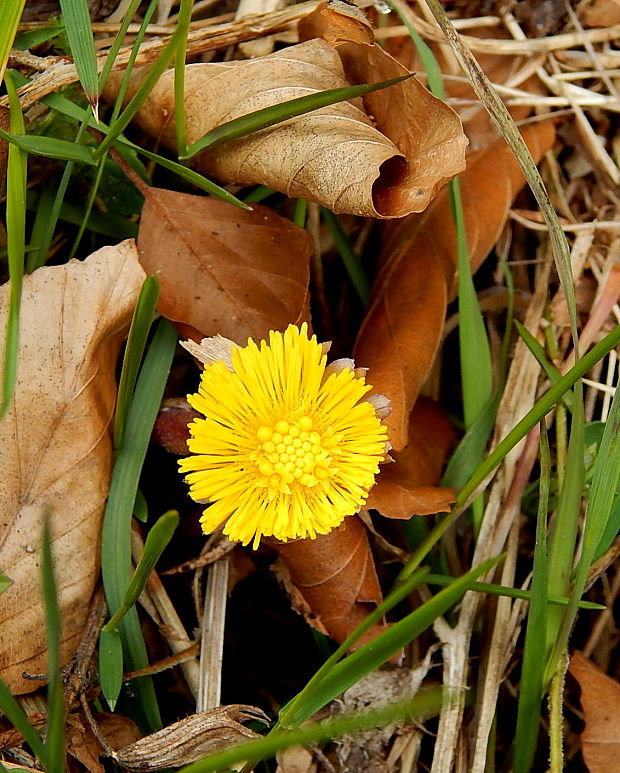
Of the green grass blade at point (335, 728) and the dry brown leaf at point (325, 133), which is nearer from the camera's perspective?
the green grass blade at point (335, 728)

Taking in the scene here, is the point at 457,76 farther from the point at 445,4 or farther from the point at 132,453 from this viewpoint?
the point at 132,453

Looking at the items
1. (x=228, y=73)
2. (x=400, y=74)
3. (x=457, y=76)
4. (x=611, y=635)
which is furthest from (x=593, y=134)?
(x=611, y=635)

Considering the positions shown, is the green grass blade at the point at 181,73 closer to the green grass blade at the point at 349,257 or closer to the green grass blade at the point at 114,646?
the green grass blade at the point at 349,257

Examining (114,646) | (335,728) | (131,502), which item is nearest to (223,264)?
(131,502)

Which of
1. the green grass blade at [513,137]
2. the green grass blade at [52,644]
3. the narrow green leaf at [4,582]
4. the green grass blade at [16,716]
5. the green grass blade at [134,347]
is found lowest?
the green grass blade at [16,716]

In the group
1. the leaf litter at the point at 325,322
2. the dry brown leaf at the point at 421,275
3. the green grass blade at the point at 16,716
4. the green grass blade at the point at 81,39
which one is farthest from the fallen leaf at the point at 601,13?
the green grass blade at the point at 16,716

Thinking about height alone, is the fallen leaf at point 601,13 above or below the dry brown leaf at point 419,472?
above

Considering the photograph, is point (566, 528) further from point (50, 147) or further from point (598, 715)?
point (50, 147)

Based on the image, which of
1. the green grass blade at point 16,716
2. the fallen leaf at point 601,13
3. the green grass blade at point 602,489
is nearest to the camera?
the green grass blade at point 16,716

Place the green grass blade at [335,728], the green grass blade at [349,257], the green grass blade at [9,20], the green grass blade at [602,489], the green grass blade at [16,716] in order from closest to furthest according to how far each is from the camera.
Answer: the green grass blade at [335,728]
the green grass blade at [16,716]
the green grass blade at [9,20]
the green grass blade at [602,489]
the green grass blade at [349,257]
